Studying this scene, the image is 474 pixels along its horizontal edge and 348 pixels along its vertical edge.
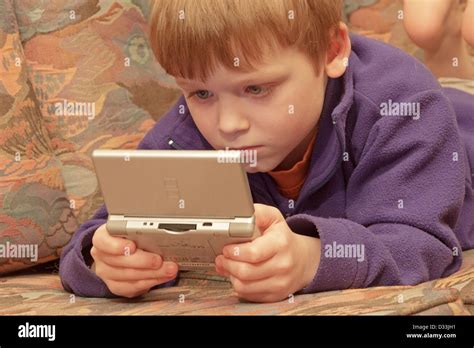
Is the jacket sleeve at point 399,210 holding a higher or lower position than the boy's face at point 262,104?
lower

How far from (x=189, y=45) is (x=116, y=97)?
44cm

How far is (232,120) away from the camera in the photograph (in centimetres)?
111

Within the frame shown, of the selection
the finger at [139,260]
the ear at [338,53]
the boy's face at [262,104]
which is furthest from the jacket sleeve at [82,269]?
the ear at [338,53]

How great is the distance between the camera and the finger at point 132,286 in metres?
1.07

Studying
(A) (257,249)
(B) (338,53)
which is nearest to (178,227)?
(A) (257,249)

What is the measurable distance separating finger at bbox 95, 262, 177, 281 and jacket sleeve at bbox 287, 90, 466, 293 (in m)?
0.15

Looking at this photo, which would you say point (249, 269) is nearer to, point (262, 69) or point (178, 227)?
point (178, 227)

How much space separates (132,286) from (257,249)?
0.19 meters

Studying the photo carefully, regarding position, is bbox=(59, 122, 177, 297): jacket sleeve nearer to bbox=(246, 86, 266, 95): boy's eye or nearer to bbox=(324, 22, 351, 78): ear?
bbox=(246, 86, 266, 95): boy's eye

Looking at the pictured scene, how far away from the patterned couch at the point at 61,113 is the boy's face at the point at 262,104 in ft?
0.64

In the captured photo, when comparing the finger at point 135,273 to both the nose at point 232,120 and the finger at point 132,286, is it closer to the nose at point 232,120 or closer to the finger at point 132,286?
the finger at point 132,286

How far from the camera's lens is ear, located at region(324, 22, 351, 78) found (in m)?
1.24

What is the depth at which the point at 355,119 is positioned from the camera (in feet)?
4.14

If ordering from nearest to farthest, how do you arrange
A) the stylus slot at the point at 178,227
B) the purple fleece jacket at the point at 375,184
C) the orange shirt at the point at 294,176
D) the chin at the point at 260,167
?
the stylus slot at the point at 178,227, the purple fleece jacket at the point at 375,184, the chin at the point at 260,167, the orange shirt at the point at 294,176
